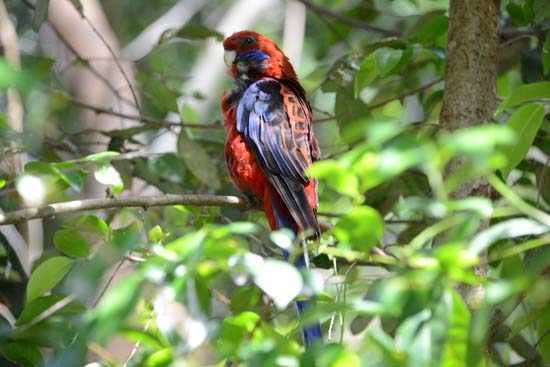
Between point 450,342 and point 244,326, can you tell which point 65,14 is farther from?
point 450,342

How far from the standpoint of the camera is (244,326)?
142cm

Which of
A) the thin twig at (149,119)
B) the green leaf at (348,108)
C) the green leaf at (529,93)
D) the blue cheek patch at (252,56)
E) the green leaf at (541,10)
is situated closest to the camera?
the green leaf at (529,93)

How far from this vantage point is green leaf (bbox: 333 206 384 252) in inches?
43.1

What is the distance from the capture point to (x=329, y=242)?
2.31m

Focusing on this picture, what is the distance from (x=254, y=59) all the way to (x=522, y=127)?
7.08 ft

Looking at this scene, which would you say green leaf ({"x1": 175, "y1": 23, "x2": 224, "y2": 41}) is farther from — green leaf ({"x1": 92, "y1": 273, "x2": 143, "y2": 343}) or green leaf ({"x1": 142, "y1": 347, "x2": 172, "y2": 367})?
green leaf ({"x1": 92, "y1": 273, "x2": 143, "y2": 343})

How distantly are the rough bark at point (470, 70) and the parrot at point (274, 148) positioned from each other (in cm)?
58

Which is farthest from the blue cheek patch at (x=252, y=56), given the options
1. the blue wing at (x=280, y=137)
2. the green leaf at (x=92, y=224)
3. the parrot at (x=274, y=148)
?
the green leaf at (x=92, y=224)

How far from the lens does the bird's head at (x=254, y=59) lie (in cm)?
360

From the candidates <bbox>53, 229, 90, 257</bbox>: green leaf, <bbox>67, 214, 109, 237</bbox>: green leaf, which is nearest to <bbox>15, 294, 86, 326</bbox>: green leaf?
<bbox>53, 229, 90, 257</bbox>: green leaf

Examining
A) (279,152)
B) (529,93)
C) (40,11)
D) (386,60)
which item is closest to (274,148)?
(279,152)

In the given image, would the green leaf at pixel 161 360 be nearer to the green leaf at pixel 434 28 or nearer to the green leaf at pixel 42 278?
the green leaf at pixel 42 278

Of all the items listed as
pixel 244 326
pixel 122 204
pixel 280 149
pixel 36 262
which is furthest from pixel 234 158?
pixel 244 326

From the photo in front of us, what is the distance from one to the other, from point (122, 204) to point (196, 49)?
175 inches
